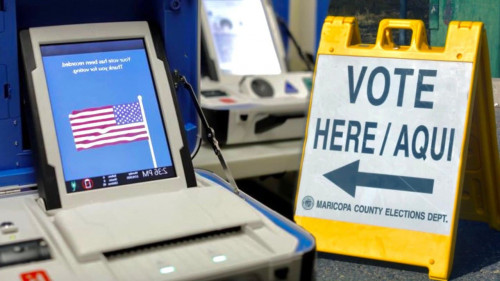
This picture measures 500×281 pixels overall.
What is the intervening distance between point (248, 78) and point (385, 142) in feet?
3.61

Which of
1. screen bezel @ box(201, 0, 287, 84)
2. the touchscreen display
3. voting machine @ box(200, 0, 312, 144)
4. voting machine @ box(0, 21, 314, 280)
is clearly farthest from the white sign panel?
screen bezel @ box(201, 0, 287, 84)

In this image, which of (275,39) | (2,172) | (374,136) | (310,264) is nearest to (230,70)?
(275,39)

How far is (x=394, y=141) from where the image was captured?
167 centimetres

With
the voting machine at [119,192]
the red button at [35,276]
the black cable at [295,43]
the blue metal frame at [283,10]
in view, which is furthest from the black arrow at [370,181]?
the blue metal frame at [283,10]

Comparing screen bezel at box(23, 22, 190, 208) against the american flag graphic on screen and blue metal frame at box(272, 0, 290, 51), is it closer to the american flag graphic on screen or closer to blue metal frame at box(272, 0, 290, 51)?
the american flag graphic on screen

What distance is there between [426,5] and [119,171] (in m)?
0.89

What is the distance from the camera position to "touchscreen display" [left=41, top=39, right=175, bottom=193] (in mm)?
1497

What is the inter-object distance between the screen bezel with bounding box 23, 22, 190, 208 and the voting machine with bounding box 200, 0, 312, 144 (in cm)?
86

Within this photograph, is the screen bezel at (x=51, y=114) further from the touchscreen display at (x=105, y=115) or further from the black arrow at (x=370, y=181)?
the black arrow at (x=370, y=181)

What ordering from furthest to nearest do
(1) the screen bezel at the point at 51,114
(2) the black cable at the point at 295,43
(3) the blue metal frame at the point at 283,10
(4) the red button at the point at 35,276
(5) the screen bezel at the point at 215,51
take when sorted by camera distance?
(3) the blue metal frame at the point at 283,10, (2) the black cable at the point at 295,43, (5) the screen bezel at the point at 215,51, (1) the screen bezel at the point at 51,114, (4) the red button at the point at 35,276

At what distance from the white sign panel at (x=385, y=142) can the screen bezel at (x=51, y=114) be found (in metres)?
0.32

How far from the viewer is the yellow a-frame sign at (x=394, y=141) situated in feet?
5.31

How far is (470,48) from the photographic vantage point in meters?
1.62

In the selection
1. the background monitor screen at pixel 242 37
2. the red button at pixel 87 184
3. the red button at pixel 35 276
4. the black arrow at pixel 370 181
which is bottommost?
the black arrow at pixel 370 181
